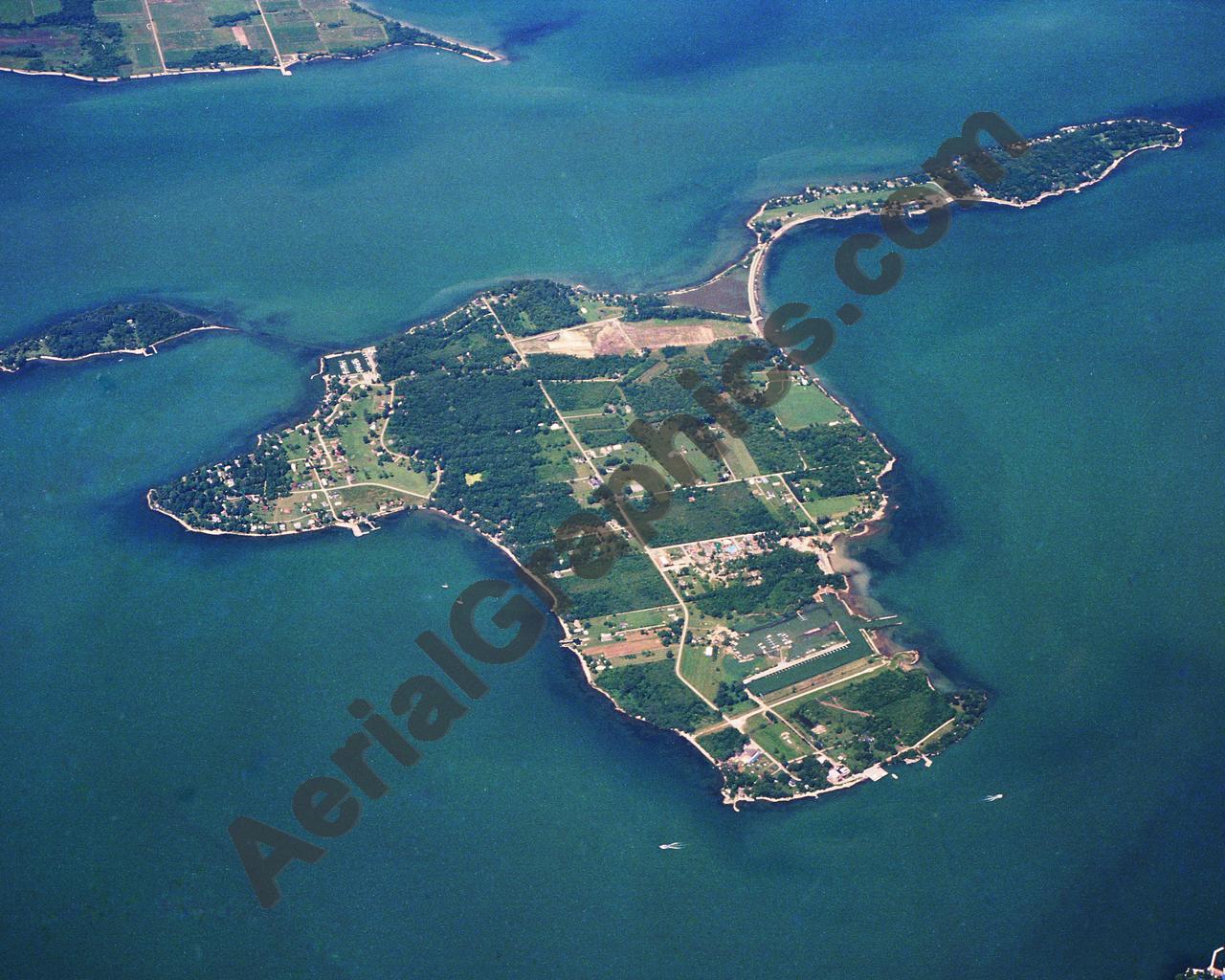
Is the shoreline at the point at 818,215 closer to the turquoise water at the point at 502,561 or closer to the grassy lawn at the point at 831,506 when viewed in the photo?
the turquoise water at the point at 502,561

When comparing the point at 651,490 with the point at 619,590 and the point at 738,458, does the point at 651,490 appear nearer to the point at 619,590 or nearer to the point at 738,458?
the point at 738,458

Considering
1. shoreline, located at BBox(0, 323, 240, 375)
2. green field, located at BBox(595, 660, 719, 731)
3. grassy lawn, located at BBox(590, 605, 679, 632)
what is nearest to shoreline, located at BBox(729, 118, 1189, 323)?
grassy lawn, located at BBox(590, 605, 679, 632)

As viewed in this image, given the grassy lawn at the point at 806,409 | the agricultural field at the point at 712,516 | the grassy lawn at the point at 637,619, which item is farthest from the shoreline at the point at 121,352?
the grassy lawn at the point at 806,409

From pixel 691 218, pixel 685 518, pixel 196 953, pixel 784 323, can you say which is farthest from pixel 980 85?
pixel 196 953

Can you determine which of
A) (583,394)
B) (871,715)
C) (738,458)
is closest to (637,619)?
(871,715)

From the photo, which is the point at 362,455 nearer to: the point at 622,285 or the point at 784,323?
the point at 622,285

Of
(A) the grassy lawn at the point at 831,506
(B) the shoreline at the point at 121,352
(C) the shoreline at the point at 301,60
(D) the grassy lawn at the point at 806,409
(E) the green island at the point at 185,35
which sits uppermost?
(E) the green island at the point at 185,35
